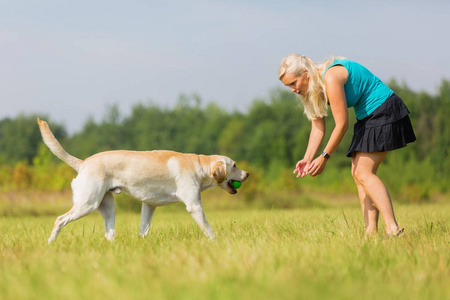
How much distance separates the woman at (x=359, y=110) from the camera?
5.02 meters

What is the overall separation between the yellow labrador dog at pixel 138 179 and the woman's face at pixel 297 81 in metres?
1.39

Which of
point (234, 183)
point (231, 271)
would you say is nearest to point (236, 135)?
point (234, 183)

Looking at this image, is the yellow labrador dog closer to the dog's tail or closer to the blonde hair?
the dog's tail

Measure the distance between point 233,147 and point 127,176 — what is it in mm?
27475

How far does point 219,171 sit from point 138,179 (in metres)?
1.02

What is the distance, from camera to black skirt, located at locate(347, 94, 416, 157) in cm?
514

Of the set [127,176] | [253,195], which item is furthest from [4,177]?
[127,176]

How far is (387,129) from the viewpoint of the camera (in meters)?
5.14

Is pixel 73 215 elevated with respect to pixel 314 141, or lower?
lower

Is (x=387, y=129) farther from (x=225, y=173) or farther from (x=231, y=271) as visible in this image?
(x=231, y=271)

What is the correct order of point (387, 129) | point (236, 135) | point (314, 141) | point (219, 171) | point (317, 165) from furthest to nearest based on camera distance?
point (236, 135) → point (219, 171) → point (314, 141) → point (387, 129) → point (317, 165)

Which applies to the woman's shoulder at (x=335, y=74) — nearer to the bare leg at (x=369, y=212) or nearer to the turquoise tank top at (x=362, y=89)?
the turquoise tank top at (x=362, y=89)

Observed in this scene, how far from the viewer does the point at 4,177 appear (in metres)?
18.2

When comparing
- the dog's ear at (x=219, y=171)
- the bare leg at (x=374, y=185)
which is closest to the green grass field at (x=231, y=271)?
the bare leg at (x=374, y=185)
